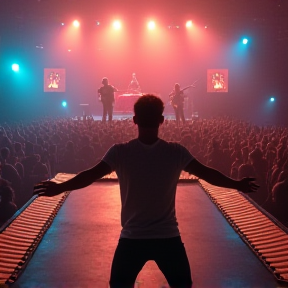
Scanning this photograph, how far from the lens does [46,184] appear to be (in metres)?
3.35

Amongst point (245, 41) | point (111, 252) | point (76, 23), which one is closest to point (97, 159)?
point (111, 252)

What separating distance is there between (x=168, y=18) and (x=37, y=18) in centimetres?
785

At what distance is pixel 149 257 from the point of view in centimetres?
324

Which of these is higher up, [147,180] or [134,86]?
[134,86]

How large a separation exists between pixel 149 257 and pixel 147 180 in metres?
0.52

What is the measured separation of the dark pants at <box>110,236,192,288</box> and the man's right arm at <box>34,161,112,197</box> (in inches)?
18.3

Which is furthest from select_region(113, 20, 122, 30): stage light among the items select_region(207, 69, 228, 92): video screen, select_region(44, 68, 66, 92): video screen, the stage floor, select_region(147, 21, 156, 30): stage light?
the stage floor

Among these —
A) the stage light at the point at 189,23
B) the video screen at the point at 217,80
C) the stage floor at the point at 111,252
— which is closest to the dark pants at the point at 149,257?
the stage floor at the point at 111,252

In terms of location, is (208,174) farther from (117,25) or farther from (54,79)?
(54,79)

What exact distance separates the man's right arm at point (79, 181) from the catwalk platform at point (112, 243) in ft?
3.47

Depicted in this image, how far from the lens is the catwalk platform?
4145 millimetres

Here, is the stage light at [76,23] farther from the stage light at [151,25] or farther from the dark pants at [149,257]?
the dark pants at [149,257]

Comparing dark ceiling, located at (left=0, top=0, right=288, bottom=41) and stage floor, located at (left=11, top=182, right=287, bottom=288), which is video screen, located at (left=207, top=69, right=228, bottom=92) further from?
stage floor, located at (left=11, top=182, right=287, bottom=288)

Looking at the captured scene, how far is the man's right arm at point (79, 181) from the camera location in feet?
10.7
